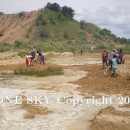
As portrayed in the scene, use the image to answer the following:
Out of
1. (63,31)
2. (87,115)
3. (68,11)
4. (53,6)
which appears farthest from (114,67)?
(68,11)

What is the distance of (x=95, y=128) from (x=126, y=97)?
4.26 meters

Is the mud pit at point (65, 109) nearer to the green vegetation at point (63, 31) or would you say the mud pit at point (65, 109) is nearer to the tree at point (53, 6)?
the green vegetation at point (63, 31)

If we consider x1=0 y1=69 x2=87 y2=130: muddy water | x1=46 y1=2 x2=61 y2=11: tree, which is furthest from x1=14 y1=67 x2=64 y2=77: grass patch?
x1=46 y1=2 x2=61 y2=11: tree

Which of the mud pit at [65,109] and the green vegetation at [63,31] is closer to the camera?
the mud pit at [65,109]

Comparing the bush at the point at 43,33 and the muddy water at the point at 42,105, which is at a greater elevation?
the bush at the point at 43,33

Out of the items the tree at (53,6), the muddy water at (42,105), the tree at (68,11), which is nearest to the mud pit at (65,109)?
the muddy water at (42,105)

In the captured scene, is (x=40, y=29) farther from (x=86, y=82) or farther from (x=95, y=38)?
(x=86, y=82)

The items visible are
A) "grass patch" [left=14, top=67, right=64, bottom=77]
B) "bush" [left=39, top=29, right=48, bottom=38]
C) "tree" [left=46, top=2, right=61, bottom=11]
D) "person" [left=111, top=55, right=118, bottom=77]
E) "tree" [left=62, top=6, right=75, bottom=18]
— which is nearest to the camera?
"person" [left=111, top=55, right=118, bottom=77]

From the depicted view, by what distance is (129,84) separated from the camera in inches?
612

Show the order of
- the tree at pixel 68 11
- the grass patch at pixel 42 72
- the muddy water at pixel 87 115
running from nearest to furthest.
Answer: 1. the muddy water at pixel 87 115
2. the grass patch at pixel 42 72
3. the tree at pixel 68 11

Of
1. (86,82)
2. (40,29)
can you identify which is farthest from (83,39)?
(86,82)

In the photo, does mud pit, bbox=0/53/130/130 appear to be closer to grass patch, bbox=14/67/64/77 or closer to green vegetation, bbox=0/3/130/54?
grass patch, bbox=14/67/64/77

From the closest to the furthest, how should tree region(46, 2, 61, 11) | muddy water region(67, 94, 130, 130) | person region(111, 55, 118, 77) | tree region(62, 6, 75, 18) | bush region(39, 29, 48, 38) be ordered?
muddy water region(67, 94, 130, 130), person region(111, 55, 118, 77), bush region(39, 29, 48, 38), tree region(46, 2, 61, 11), tree region(62, 6, 75, 18)

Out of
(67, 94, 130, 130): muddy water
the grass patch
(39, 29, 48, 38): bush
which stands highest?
(39, 29, 48, 38): bush
